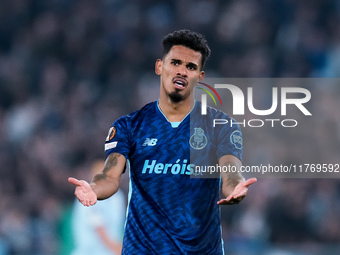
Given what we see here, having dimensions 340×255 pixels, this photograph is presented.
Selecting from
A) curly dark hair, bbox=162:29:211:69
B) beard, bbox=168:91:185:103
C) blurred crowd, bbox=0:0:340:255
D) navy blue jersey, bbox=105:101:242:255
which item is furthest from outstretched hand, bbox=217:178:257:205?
blurred crowd, bbox=0:0:340:255

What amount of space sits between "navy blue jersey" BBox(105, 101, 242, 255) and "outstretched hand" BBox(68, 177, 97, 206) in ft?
1.60

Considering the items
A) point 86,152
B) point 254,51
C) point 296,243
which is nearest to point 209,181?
point 296,243

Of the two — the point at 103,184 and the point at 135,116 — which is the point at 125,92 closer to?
the point at 135,116

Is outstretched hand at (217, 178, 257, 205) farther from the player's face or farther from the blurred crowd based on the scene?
the blurred crowd

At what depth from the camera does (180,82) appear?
441 centimetres

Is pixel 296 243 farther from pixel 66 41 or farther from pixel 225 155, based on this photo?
pixel 66 41

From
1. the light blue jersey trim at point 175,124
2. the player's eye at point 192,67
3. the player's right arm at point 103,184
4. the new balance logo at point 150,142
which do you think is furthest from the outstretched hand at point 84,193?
the player's eye at point 192,67

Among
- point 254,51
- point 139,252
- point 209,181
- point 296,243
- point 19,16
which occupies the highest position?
point 19,16

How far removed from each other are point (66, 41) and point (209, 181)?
785 centimetres

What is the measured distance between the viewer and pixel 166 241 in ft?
Answer: 13.5

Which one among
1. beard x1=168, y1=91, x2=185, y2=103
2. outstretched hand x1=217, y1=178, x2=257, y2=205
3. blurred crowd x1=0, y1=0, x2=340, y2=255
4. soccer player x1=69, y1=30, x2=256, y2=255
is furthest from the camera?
blurred crowd x1=0, y1=0, x2=340, y2=255

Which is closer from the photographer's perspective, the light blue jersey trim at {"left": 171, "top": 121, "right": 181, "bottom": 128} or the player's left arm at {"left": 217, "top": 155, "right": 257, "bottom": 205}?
the player's left arm at {"left": 217, "top": 155, "right": 257, "bottom": 205}

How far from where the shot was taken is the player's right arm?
12.4 ft

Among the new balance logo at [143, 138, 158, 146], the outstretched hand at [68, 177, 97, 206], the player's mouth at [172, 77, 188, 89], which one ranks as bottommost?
the outstretched hand at [68, 177, 97, 206]
